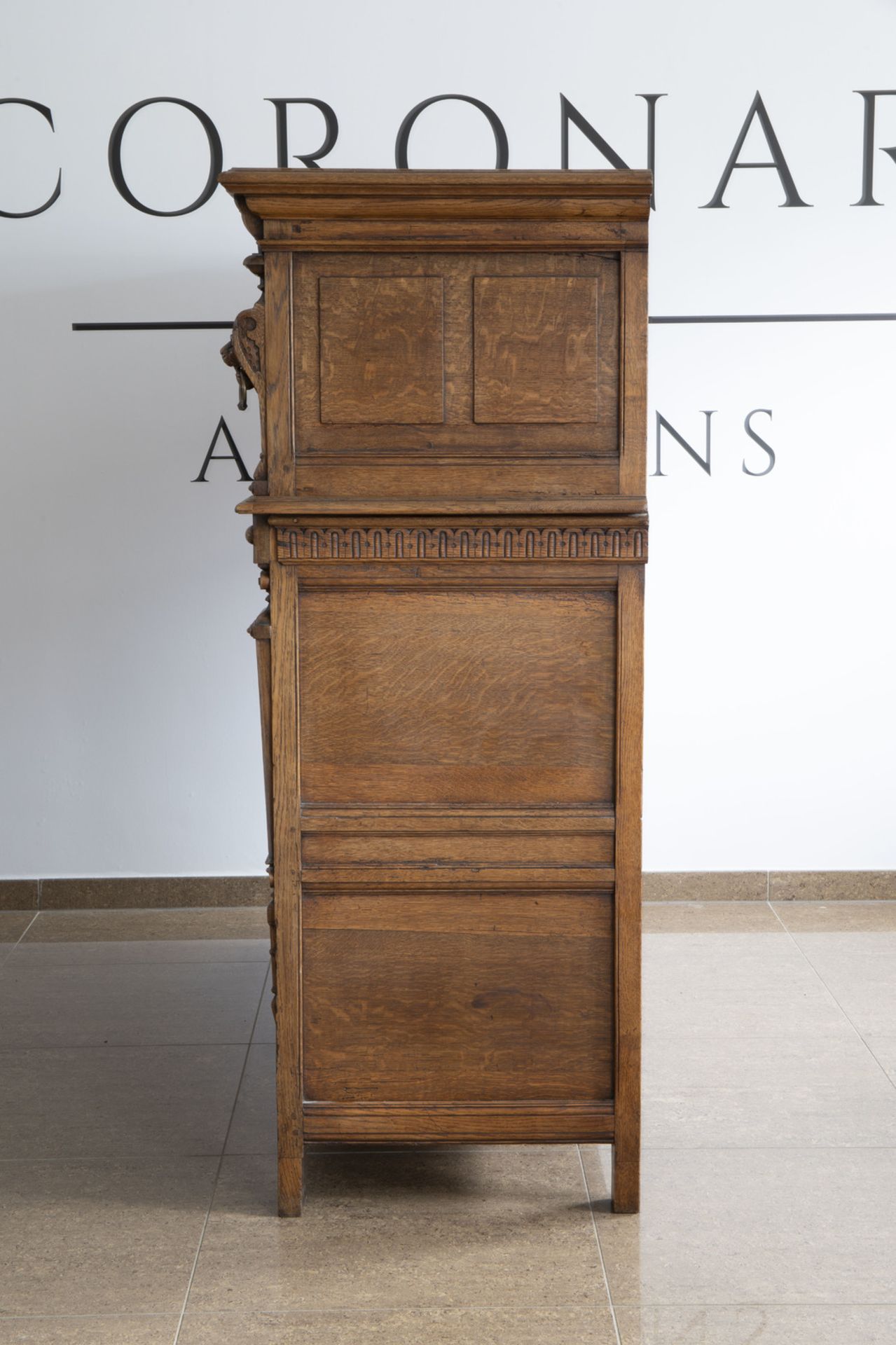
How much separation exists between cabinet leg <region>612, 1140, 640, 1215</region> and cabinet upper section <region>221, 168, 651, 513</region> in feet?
3.68

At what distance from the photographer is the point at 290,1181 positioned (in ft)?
7.73

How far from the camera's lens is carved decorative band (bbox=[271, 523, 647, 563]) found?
7.38 feet

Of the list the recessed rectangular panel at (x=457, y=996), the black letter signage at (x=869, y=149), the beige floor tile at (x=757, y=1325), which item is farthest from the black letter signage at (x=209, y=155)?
the beige floor tile at (x=757, y=1325)

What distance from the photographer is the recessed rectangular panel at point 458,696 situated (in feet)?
7.50

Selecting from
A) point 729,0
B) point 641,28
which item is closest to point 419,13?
point 641,28

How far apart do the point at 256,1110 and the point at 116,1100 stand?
0.30 meters

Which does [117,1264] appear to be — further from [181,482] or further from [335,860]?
[181,482]

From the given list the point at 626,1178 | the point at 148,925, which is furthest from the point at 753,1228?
the point at 148,925

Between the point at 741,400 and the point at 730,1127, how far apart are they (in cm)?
203

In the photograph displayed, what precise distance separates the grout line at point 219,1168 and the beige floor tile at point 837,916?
152cm

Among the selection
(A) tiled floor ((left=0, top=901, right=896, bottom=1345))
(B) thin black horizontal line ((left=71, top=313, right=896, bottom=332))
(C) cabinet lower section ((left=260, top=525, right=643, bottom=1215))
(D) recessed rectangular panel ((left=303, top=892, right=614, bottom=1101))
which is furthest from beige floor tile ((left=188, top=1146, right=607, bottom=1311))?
(B) thin black horizontal line ((left=71, top=313, right=896, bottom=332))

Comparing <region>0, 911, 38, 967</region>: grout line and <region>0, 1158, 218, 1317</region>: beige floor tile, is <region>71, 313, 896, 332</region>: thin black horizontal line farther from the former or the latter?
<region>0, 1158, 218, 1317</region>: beige floor tile

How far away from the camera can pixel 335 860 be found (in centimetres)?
232

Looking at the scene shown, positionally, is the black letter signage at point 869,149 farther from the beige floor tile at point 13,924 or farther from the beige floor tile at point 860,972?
the beige floor tile at point 13,924
